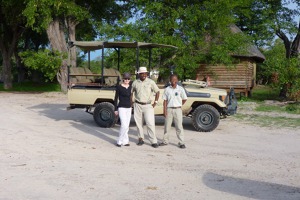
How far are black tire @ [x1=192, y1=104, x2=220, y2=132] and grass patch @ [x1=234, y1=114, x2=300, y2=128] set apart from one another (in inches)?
96.2

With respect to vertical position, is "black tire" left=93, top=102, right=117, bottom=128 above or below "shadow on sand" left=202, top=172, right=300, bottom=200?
above

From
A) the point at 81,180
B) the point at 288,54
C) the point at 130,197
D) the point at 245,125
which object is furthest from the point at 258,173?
the point at 288,54

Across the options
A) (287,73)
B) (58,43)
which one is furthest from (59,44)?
(287,73)

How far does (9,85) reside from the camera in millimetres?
32281

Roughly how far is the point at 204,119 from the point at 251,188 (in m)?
5.50

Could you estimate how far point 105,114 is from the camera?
12.1 m

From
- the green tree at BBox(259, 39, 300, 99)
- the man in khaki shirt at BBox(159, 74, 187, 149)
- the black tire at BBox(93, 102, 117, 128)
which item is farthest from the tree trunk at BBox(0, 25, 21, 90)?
the man in khaki shirt at BBox(159, 74, 187, 149)

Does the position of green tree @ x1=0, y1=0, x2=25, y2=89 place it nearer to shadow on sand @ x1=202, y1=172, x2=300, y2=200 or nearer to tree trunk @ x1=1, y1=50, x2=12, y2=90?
tree trunk @ x1=1, y1=50, x2=12, y2=90

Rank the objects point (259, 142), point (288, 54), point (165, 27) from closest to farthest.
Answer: point (259, 142) → point (165, 27) → point (288, 54)

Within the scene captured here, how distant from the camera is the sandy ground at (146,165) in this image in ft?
19.7

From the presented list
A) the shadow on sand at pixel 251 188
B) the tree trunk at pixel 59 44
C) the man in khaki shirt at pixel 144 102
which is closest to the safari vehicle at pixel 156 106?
the man in khaki shirt at pixel 144 102

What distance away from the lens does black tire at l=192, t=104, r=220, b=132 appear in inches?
454

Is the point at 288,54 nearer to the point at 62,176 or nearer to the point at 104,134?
the point at 104,134

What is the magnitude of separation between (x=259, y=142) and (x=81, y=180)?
5249 millimetres
